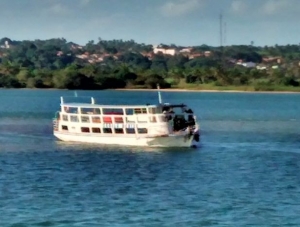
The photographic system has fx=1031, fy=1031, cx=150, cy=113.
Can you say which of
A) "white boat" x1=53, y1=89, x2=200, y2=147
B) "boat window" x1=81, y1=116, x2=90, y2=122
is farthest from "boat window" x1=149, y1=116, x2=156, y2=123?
"boat window" x1=81, y1=116, x2=90, y2=122

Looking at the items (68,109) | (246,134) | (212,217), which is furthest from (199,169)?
(246,134)

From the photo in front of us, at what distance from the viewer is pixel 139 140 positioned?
222 feet

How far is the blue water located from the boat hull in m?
0.97

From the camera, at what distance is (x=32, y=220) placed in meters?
37.8

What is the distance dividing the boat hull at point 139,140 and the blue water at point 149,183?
97 cm

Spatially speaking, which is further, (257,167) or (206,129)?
(206,129)

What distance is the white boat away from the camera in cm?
6681

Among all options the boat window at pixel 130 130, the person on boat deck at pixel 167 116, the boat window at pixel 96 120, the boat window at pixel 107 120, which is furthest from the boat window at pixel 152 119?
the boat window at pixel 96 120

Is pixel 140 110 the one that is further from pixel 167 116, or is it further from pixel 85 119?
pixel 85 119

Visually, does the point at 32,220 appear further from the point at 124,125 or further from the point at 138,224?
the point at 124,125

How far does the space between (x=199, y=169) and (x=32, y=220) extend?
19329mm

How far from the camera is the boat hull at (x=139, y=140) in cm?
6681

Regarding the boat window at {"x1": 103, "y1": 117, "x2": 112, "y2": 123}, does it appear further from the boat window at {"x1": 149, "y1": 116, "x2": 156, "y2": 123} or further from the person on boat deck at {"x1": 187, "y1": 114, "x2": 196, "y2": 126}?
the person on boat deck at {"x1": 187, "y1": 114, "x2": 196, "y2": 126}

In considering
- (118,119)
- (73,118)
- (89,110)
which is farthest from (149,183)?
(89,110)
